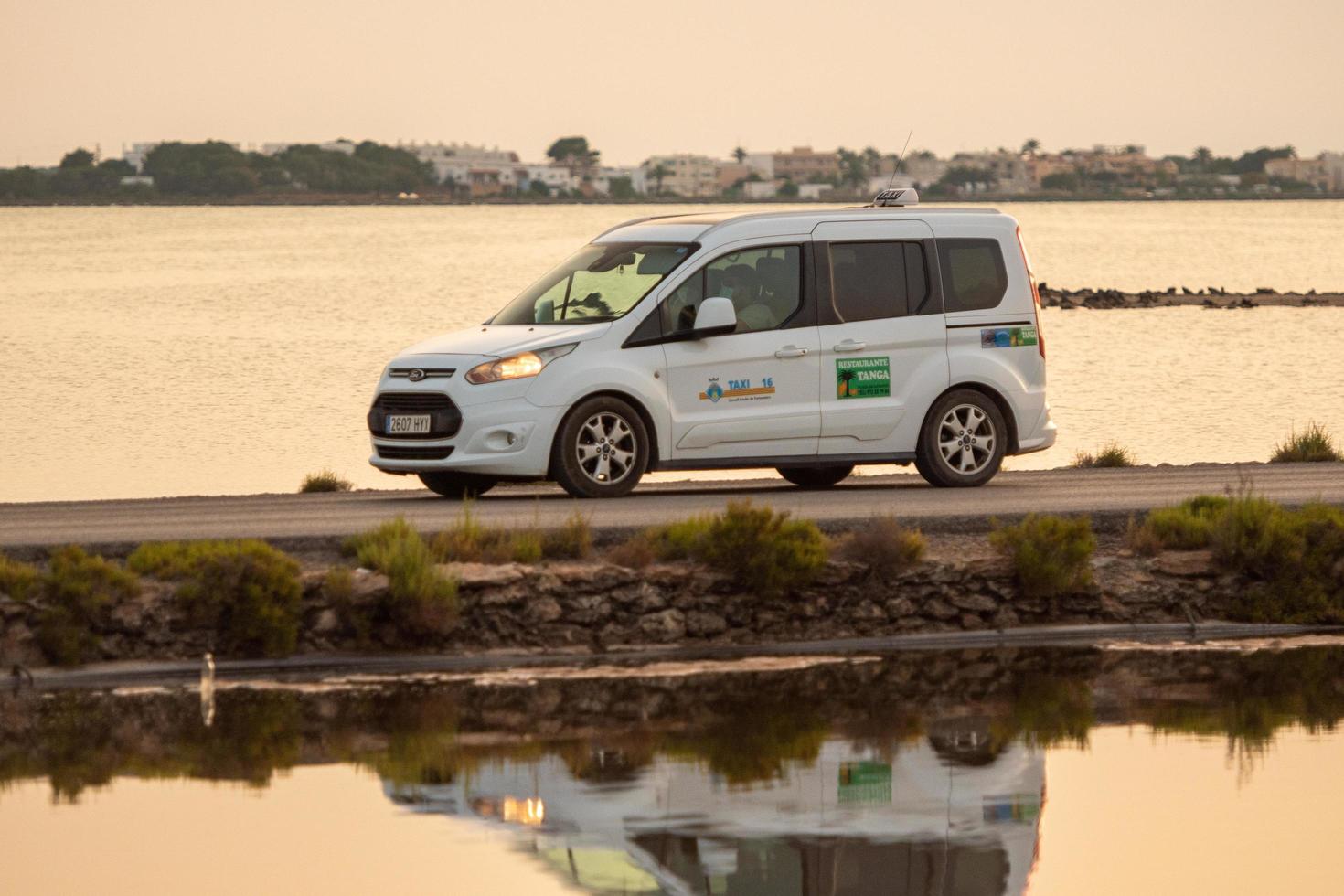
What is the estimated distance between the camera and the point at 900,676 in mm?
12859

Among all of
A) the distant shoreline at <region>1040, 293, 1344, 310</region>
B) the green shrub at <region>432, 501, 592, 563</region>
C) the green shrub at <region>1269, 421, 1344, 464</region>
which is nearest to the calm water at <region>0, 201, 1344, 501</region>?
the distant shoreline at <region>1040, 293, 1344, 310</region>

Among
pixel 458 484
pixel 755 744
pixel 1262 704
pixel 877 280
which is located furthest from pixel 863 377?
pixel 755 744

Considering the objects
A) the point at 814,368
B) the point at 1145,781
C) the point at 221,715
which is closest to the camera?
the point at 1145,781

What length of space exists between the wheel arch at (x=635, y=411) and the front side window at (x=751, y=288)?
652 millimetres

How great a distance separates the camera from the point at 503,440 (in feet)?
55.0

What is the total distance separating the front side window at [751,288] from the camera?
17297mm

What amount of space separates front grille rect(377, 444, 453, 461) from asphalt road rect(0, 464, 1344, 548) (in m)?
0.37

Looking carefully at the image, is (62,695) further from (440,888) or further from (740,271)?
(740,271)

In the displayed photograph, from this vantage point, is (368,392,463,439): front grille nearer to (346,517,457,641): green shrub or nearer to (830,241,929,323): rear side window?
(830,241,929,323): rear side window

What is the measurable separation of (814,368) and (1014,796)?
7811 mm

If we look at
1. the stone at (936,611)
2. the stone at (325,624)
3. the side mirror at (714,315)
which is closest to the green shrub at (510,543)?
the stone at (325,624)

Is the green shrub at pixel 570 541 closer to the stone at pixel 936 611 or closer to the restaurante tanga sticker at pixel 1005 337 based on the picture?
the stone at pixel 936 611

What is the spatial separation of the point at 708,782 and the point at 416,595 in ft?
10.7

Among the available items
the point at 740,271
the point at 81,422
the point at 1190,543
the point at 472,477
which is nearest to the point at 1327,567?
the point at 1190,543
